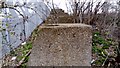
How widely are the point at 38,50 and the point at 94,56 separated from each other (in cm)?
145

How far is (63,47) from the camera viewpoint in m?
2.74

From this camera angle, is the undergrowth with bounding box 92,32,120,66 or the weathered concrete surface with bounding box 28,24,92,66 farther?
the undergrowth with bounding box 92,32,120,66

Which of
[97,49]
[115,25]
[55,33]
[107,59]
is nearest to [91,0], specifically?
Answer: [115,25]

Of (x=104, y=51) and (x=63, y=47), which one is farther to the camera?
(x=104, y=51)

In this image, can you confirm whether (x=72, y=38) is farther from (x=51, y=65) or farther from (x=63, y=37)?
(x=51, y=65)

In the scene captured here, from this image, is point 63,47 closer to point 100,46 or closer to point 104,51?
point 104,51

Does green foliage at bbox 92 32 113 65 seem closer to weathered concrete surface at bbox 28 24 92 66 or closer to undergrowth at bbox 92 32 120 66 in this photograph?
undergrowth at bbox 92 32 120 66

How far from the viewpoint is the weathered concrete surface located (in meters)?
2.70

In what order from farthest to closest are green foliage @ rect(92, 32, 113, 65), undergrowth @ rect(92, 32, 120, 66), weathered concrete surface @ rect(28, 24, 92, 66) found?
green foliage @ rect(92, 32, 113, 65) < undergrowth @ rect(92, 32, 120, 66) < weathered concrete surface @ rect(28, 24, 92, 66)

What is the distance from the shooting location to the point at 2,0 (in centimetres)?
395

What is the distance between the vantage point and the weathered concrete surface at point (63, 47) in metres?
2.70

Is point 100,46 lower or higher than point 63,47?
lower

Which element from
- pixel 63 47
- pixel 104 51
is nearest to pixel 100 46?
pixel 104 51

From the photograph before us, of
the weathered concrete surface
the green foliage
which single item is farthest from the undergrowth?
the weathered concrete surface
